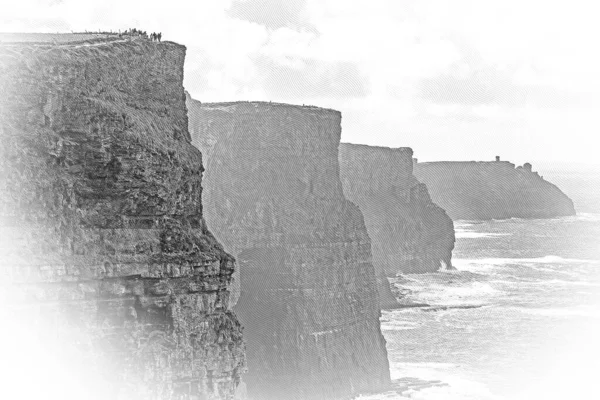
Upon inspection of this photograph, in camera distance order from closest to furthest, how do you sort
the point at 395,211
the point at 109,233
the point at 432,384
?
1. the point at 109,233
2. the point at 432,384
3. the point at 395,211

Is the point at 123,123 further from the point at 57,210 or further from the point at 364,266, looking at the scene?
the point at 364,266

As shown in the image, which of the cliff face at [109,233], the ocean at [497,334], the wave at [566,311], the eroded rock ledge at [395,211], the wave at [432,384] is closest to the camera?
the cliff face at [109,233]

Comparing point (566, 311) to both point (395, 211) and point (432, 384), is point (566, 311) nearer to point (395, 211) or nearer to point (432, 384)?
point (395, 211)

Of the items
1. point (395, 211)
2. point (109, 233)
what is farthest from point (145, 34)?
point (395, 211)

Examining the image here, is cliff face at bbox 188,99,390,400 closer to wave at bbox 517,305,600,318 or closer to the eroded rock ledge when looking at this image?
wave at bbox 517,305,600,318

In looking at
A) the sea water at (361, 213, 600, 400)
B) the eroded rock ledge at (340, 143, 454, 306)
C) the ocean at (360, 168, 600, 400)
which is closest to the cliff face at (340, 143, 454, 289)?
the eroded rock ledge at (340, 143, 454, 306)

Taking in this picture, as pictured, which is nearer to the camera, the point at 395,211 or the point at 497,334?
the point at 497,334

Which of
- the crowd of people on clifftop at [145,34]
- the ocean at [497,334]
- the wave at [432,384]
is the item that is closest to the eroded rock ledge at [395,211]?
the ocean at [497,334]

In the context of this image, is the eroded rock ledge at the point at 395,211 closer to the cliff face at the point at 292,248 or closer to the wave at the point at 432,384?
the wave at the point at 432,384
